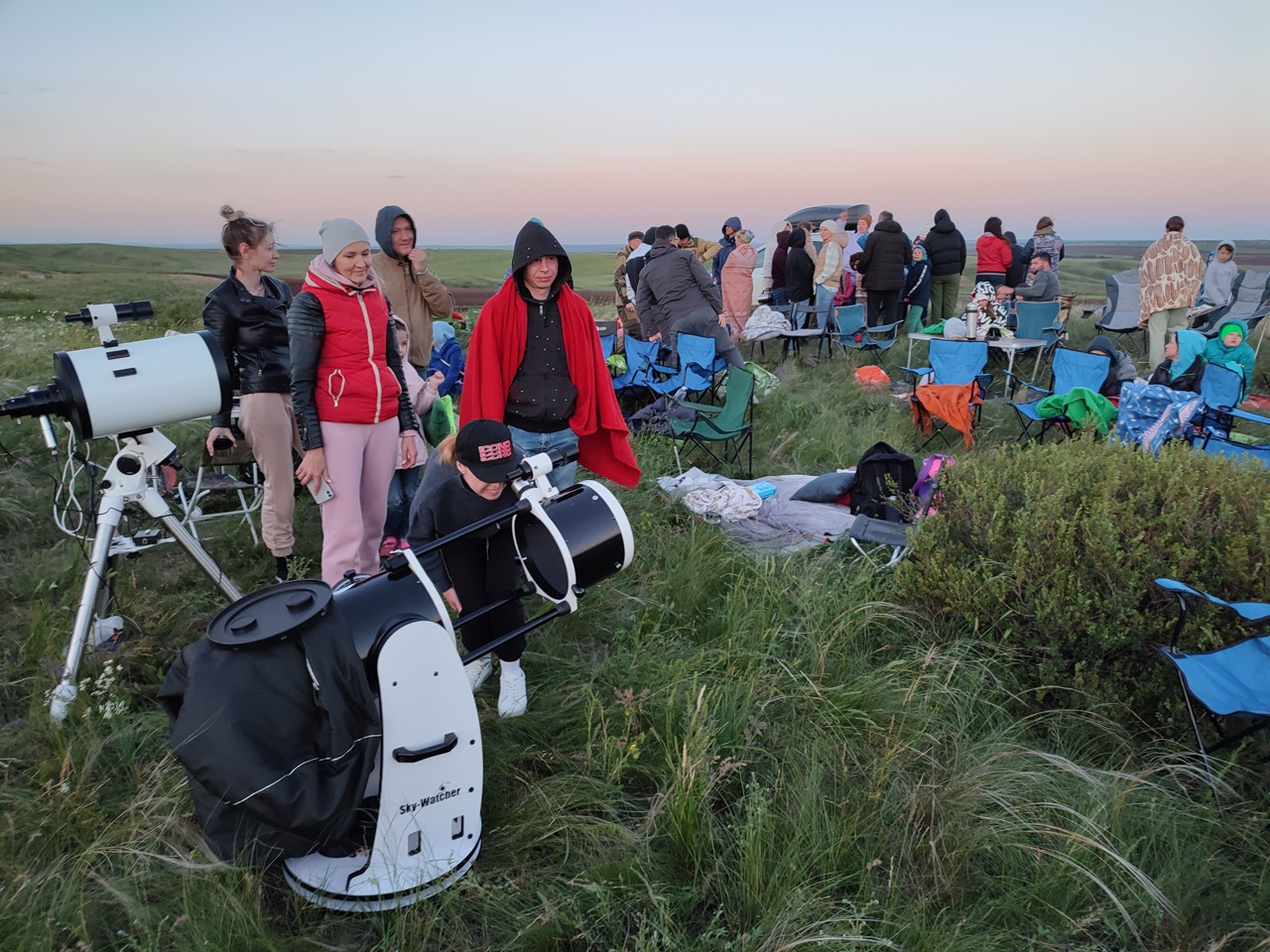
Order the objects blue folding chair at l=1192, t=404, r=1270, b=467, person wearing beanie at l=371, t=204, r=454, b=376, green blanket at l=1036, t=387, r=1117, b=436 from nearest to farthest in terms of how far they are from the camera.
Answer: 1. person wearing beanie at l=371, t=204, r=454, b=376
2. blue folding chair at l=1192, t=404, r=1270, b=467
3. green blanket at l=1036, t=387, r=1117, b=436

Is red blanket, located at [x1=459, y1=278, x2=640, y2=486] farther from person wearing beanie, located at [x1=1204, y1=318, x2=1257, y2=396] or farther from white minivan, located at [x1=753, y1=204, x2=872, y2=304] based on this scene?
white minivan, located at [x1=753, y1=204, x2=872, y2=304]

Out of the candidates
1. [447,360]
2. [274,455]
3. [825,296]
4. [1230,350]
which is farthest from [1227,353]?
[274,455]

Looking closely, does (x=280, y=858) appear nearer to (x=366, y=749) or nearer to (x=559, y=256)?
(x=366, y=749)

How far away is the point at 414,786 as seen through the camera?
1.86 metres

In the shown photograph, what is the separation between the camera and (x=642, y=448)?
550cm

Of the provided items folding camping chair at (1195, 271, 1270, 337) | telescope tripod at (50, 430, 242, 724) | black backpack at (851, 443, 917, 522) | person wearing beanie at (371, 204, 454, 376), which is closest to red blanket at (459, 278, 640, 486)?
telescope tripod at (50, 430, 242, 724)

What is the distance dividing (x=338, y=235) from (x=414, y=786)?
6.81 feet

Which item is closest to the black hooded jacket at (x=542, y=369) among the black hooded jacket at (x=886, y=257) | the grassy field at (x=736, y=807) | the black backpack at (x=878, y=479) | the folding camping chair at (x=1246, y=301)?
the grassy field at (x=736, y=807)

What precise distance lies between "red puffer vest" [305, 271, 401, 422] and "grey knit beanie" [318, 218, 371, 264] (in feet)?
0.38

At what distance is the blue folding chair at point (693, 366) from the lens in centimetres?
661

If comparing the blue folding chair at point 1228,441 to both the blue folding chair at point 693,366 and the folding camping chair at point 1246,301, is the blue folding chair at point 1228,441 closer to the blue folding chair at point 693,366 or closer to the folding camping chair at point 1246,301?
the blue folding chair at point 693,366

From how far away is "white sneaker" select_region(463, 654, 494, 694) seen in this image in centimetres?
284

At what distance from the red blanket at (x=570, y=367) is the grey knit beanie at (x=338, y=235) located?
0.55m

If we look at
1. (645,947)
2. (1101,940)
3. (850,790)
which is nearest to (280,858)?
(645,947)
